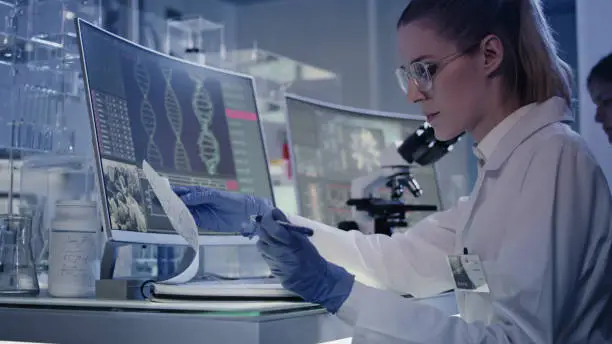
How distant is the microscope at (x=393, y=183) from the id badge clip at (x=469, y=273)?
3.16 feet

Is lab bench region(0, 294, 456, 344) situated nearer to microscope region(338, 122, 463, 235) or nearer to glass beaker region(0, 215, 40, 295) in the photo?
glass beaker region(0, 215, 40, 295)

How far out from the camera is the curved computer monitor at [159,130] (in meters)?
1.48

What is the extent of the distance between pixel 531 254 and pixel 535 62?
407 millimetres

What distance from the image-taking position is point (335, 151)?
253 cm

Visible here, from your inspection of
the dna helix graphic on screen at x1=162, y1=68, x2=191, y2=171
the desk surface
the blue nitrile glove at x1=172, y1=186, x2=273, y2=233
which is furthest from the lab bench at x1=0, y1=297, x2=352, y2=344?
the dna helix graphic on screen at x1=162, y1=68, x2=191, y2=171

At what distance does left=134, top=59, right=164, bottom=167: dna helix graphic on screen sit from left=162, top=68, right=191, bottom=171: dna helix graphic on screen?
0.05 m

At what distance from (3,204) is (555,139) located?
1334 millimetres

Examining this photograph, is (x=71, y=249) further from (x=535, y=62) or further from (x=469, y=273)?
(x=535, y=62)

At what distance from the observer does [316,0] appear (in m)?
5.40

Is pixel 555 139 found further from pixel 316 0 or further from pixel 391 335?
pixel 316 0

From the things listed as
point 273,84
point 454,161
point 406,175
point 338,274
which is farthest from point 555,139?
point 273,84

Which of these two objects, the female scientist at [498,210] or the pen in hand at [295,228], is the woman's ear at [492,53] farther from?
the pen in hand at [295,228]

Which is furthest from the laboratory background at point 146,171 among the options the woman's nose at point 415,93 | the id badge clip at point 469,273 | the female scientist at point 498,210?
the woman's nose at point 415,93

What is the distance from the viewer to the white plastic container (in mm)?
1484
